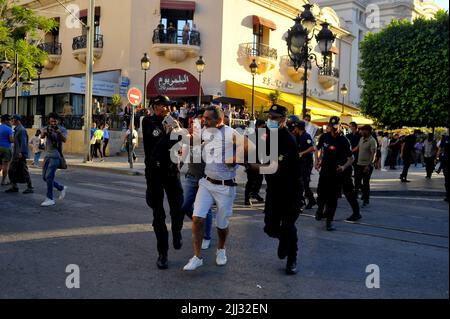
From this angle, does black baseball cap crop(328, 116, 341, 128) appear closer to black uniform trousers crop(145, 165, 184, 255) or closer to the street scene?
the street scene

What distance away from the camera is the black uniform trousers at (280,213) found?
5.09 metres

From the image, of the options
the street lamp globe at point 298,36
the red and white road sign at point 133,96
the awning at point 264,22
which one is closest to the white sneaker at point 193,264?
the street lamp globe at point 298,36

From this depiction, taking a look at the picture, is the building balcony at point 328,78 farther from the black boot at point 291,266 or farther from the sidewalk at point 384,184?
the black boot at point 291,266

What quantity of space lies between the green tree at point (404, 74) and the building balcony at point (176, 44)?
11.1 m

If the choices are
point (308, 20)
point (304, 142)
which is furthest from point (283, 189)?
point (308, 20)

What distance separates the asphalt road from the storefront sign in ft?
58.1

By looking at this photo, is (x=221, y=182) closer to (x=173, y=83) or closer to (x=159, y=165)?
(x=159, y=165)

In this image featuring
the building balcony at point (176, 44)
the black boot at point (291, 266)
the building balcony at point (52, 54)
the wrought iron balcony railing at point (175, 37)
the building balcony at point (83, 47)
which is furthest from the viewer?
the building balcony at point (52, 54)

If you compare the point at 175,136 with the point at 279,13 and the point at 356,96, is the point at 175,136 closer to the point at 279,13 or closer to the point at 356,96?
the point at 279,13

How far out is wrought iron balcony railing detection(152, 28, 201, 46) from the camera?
1024 inches

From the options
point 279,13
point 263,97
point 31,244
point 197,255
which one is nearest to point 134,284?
point 197,255

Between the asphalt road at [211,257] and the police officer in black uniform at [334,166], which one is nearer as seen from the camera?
the asphalt road at [211,257]

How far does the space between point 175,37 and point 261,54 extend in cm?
556

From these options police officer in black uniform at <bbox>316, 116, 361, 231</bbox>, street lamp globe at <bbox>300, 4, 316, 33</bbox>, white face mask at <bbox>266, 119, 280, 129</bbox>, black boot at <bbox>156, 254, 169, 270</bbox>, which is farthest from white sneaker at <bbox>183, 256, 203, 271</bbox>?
street lamp globe at <bbox>300, 4, 316, 33</bbox>
